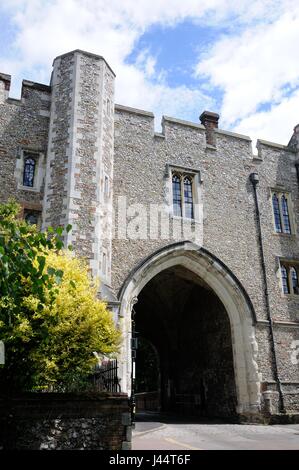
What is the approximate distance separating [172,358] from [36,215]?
11.1 m

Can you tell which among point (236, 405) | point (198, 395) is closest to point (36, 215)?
point (236, 405)

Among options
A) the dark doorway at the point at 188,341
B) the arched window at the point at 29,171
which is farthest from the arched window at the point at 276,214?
the arched window at the point at 29,171

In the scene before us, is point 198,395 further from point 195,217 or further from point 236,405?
point 195,217

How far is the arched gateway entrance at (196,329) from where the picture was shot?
46.2ft

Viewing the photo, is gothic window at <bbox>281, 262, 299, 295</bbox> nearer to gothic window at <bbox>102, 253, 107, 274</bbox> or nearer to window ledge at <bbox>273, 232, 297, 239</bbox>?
window ledge at <bbox>273, 232, 297, 239</bbox>

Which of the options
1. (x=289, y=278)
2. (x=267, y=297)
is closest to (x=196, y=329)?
(x=267, y=297)

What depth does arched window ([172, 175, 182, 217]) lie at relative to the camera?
15352 millimetres

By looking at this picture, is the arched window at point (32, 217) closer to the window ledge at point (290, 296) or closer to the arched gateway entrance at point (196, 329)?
the arched gateway entrance at point (196, 329)

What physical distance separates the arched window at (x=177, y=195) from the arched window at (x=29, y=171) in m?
4.79

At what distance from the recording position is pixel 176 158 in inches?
626

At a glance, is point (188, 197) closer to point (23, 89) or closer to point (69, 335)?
point (23, 89)

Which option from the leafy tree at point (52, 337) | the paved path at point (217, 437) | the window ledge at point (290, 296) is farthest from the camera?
the window ledge at point (290, 296)

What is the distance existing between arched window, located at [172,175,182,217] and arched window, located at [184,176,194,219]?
23cm

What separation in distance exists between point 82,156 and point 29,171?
5.80 ft
